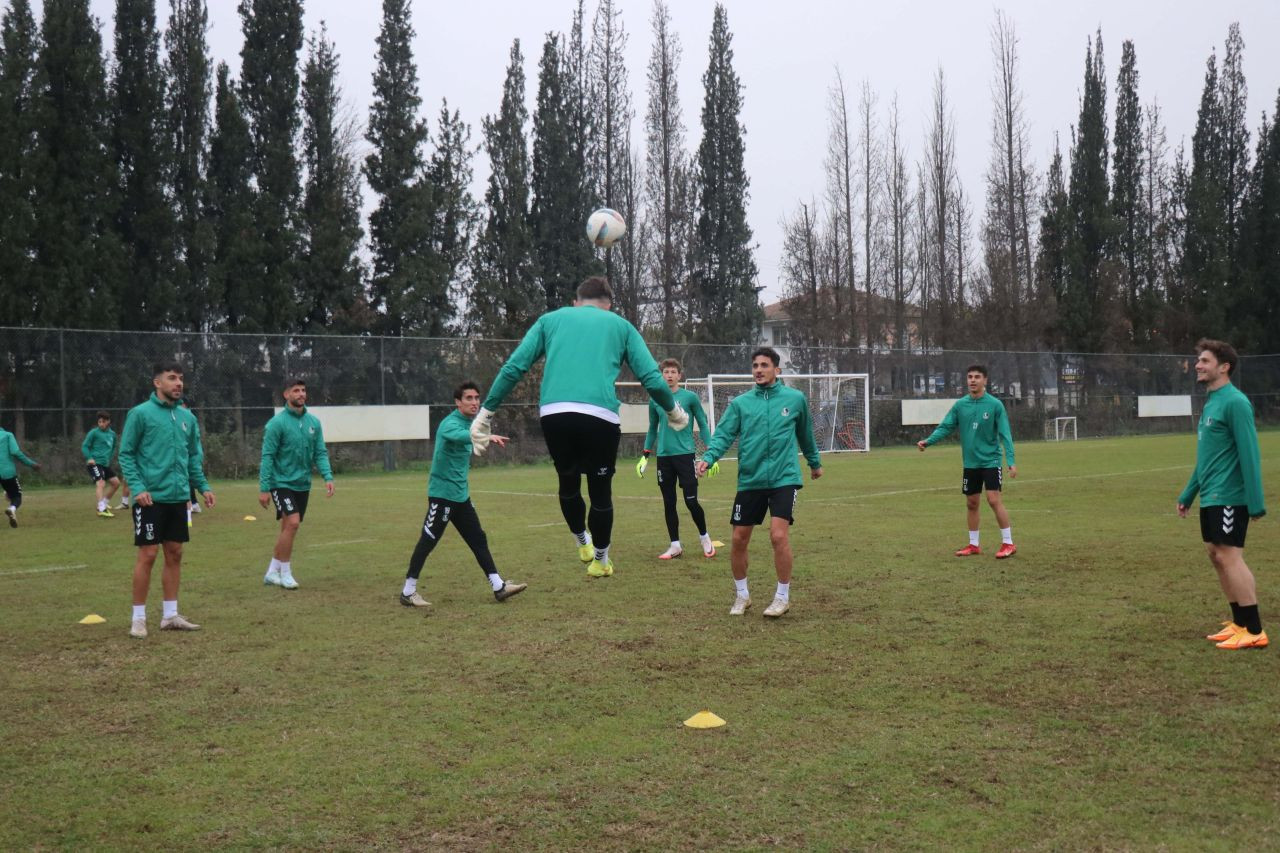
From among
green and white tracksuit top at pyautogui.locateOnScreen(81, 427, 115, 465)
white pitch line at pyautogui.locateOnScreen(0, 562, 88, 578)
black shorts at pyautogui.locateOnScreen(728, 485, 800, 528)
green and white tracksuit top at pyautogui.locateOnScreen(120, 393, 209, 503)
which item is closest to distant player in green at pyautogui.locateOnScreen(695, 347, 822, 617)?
black shorts at pyautogui.locateOnScreen(728, 485, 800, 528)

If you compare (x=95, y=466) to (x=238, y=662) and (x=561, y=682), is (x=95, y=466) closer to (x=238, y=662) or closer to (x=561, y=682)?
(x=238, y=662)

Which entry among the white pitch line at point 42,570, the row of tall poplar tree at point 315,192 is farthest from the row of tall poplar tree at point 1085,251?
the white pitch line at point 42,570

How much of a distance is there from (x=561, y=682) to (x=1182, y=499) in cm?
457

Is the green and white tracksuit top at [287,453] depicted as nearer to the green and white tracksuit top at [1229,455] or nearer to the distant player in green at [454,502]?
the distant player in green at [454,502]

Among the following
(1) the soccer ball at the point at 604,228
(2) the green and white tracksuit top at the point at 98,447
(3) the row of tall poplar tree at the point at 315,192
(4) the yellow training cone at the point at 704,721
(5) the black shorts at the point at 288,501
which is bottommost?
(4) the yellow training cone at the point at 704,721

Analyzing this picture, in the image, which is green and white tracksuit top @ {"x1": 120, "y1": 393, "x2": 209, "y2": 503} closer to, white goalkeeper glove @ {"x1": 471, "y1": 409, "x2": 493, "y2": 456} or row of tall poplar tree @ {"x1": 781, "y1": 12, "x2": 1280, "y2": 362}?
white goalkeeper glove @ {"x1": 471, "y1": 409, "x2": 493, "y2": 456}

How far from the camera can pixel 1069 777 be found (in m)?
4.86

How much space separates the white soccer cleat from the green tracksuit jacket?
71.7 inches

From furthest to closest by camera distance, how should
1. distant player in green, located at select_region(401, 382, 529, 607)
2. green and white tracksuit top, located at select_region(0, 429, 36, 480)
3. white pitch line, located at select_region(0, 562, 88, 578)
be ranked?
green and white tracksuit top, located at select_region(0, 429, 36, 480)
white pitch line, located at select_region(0, 562, 88, 578)
distant player in green, located at select_region(401, 382, 529, 607)

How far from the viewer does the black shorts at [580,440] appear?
7.52 meters

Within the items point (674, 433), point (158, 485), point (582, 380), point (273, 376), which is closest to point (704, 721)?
point (582, 380)

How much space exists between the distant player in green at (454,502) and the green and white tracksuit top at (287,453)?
1489 mm

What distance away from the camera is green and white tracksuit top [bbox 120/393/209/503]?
330 inches

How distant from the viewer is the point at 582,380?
7531mm
